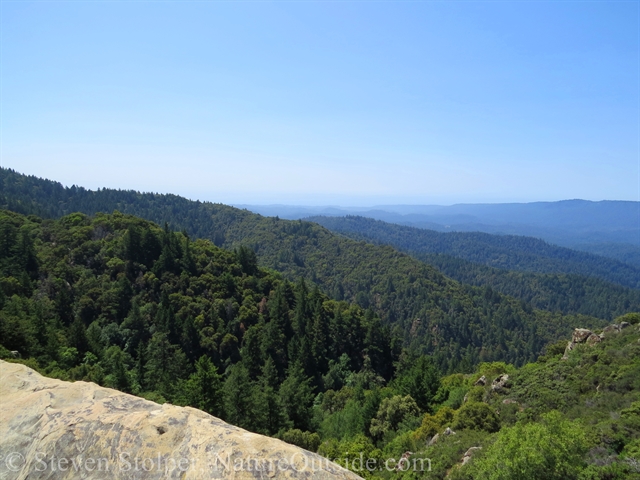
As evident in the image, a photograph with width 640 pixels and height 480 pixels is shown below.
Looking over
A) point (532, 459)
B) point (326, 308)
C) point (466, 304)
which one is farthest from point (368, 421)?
point (466, 304)

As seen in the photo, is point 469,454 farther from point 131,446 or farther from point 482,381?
point 482,381

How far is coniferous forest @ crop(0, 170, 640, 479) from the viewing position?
1809cm

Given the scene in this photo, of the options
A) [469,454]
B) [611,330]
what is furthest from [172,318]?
[611,330]

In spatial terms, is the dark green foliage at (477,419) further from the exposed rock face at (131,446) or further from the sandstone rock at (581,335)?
the exposed rock face at (131,446)

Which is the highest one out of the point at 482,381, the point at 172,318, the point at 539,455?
the point at 539,455

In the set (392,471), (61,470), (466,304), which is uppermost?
(61,470)

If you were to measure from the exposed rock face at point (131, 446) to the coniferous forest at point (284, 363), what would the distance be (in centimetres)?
1049

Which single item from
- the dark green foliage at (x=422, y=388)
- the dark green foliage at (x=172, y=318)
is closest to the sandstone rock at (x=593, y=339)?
the dark green foliage at (x=422, y=388)

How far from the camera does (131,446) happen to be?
7.59m

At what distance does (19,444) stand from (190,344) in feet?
153

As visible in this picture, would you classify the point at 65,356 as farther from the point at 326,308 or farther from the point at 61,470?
the point at 326,308

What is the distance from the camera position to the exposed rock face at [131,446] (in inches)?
275

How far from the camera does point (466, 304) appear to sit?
495 feet

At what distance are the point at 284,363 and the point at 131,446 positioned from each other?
52728 millimetres
